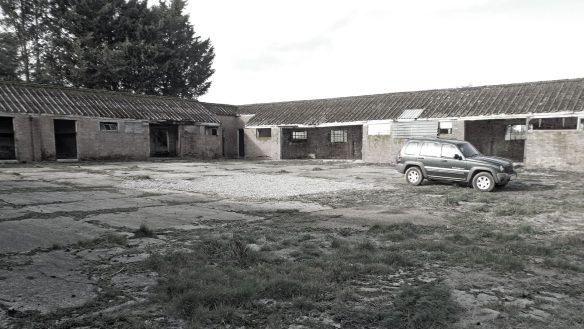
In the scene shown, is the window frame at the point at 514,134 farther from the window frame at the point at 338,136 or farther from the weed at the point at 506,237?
the weed at the point at 506,237

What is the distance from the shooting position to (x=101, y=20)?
34656 millimetres

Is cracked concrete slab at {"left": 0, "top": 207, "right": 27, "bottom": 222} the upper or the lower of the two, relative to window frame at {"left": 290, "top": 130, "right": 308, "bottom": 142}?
lower

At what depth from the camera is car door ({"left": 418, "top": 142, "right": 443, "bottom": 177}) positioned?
1310cm

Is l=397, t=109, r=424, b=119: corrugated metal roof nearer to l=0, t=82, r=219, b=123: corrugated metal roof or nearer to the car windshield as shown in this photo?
the car windshield

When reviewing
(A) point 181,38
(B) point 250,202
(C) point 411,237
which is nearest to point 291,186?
(B) point 250,202

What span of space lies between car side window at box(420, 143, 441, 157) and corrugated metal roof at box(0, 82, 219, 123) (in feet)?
66.8

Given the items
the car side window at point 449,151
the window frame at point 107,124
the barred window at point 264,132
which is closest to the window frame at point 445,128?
the car side window at point 449,151

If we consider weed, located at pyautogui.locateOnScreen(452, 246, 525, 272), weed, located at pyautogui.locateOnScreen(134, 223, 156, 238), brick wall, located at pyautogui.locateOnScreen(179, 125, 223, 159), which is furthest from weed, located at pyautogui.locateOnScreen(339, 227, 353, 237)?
brick wall, located at pyautogui.locateOnScreen(179, 125, 223, 159)

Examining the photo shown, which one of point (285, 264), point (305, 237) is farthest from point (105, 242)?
point (305, 237)

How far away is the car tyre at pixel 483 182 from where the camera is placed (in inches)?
469

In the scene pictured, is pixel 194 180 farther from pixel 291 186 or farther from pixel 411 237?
pixel 411 237

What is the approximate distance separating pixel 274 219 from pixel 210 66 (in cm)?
3861

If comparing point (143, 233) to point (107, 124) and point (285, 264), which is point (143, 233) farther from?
point (107, 124)

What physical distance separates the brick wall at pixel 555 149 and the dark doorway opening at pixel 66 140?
88.2 feet
